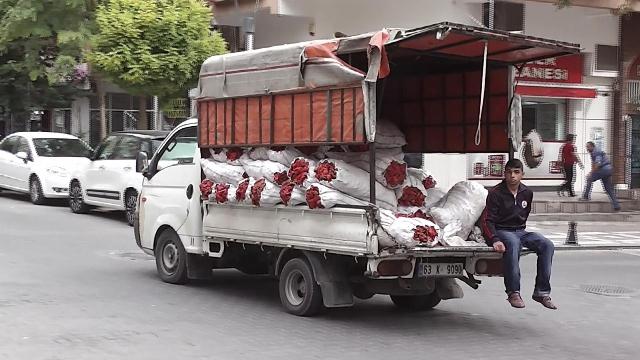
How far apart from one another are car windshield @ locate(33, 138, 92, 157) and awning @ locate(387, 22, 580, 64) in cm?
1282

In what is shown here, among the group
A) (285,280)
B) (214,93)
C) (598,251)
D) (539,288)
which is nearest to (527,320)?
(539,288)

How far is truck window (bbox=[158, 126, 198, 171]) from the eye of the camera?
10.0 m

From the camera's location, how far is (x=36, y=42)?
73.8ft

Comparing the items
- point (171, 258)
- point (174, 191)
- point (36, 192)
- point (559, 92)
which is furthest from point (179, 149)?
point (559, 92)

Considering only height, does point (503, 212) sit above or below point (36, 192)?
above

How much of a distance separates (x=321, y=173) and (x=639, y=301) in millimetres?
4823

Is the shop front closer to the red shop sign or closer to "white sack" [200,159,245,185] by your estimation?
the red shop sign

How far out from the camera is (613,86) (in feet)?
80.9

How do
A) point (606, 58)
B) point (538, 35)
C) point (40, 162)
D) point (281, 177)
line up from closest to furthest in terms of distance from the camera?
point (281, 177), point (40, 162), point (538, 35), point (606, 58)

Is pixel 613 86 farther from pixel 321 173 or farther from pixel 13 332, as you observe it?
pixel 13 332

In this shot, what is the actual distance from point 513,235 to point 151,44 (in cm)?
1162

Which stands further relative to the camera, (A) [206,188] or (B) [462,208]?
(A) [206,188]

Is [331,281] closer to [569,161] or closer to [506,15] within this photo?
[569,161]

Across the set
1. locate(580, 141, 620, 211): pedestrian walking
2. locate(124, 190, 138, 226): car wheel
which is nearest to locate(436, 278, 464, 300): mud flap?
locate(124, 190, 138, 226): car wheel
